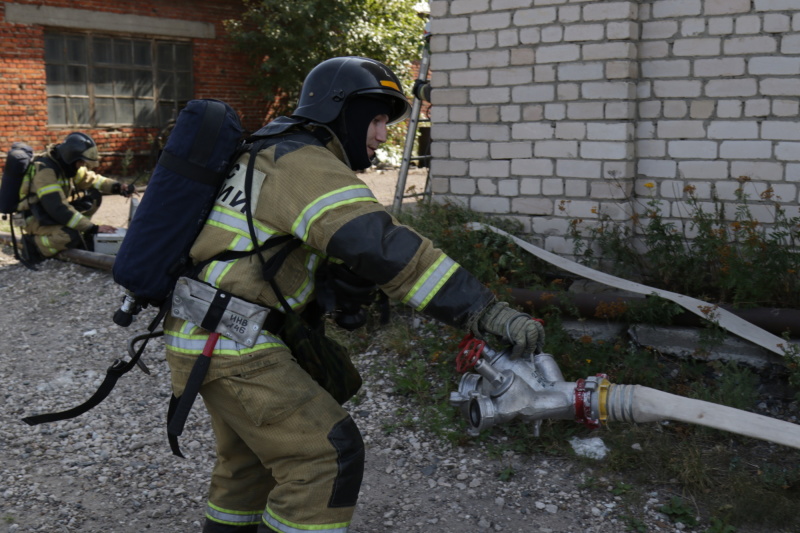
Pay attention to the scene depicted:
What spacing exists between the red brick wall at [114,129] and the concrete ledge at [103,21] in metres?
→ 0.07

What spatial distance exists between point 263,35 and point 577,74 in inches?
395

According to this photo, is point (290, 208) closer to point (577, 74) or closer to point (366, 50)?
point (577, 74)

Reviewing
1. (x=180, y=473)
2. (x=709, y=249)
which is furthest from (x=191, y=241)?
(x=709, y=249)

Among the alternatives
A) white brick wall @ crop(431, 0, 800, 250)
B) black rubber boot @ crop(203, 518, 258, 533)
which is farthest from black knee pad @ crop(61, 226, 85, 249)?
black rubber boot @ crop(203, 518, 258, 533)

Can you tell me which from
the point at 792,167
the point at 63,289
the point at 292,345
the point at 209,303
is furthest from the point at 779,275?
the point at 63,289

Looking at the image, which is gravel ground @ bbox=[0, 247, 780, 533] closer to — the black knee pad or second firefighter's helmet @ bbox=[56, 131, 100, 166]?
the black knee pad

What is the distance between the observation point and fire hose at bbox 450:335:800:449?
2572mm

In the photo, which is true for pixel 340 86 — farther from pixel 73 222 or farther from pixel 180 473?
pixel 73 222

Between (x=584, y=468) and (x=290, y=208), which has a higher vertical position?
(x=290, y=208)

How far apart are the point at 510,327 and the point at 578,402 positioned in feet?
1.17

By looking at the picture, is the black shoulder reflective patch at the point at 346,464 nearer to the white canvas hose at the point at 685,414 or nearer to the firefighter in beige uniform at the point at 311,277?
the firefighter in beige uniform at the point at 311,277

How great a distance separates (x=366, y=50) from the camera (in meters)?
14.6

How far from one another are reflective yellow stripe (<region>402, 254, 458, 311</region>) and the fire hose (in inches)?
11.6

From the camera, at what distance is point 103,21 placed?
1314 cm
